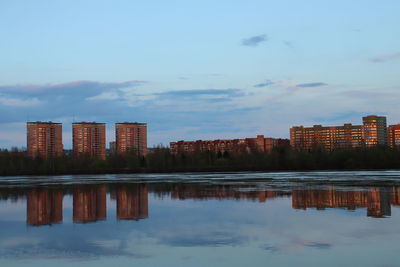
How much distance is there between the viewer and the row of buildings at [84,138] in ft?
542

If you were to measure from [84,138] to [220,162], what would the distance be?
92.1m

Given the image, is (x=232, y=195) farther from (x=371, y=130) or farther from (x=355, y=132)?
(x=355, y=132)

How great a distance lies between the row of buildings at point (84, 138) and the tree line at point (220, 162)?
51.9m

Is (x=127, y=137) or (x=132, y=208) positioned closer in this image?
(x=132, y=208)

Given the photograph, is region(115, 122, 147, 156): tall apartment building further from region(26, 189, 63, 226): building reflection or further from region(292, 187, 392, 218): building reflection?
region(292, 187, 392, 218): building reflection

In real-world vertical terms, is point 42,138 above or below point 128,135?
below

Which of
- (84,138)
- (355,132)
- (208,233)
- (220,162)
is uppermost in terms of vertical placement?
(355,132)

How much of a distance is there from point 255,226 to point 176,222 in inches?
105

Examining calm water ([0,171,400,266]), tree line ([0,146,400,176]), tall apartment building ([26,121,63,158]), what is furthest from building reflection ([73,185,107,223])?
tall apartment building ([26,121,63,158])

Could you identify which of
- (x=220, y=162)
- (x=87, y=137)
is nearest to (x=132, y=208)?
(x=220, y=162)

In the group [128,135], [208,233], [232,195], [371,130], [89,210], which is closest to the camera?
[208,233]

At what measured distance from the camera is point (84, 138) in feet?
579

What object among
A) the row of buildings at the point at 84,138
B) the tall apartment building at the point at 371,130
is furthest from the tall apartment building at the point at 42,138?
the tall apartment building at the point at 371,130

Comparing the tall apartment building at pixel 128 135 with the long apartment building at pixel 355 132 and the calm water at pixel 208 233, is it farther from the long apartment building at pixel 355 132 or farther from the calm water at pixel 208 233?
the calm water at pixel 208 233
